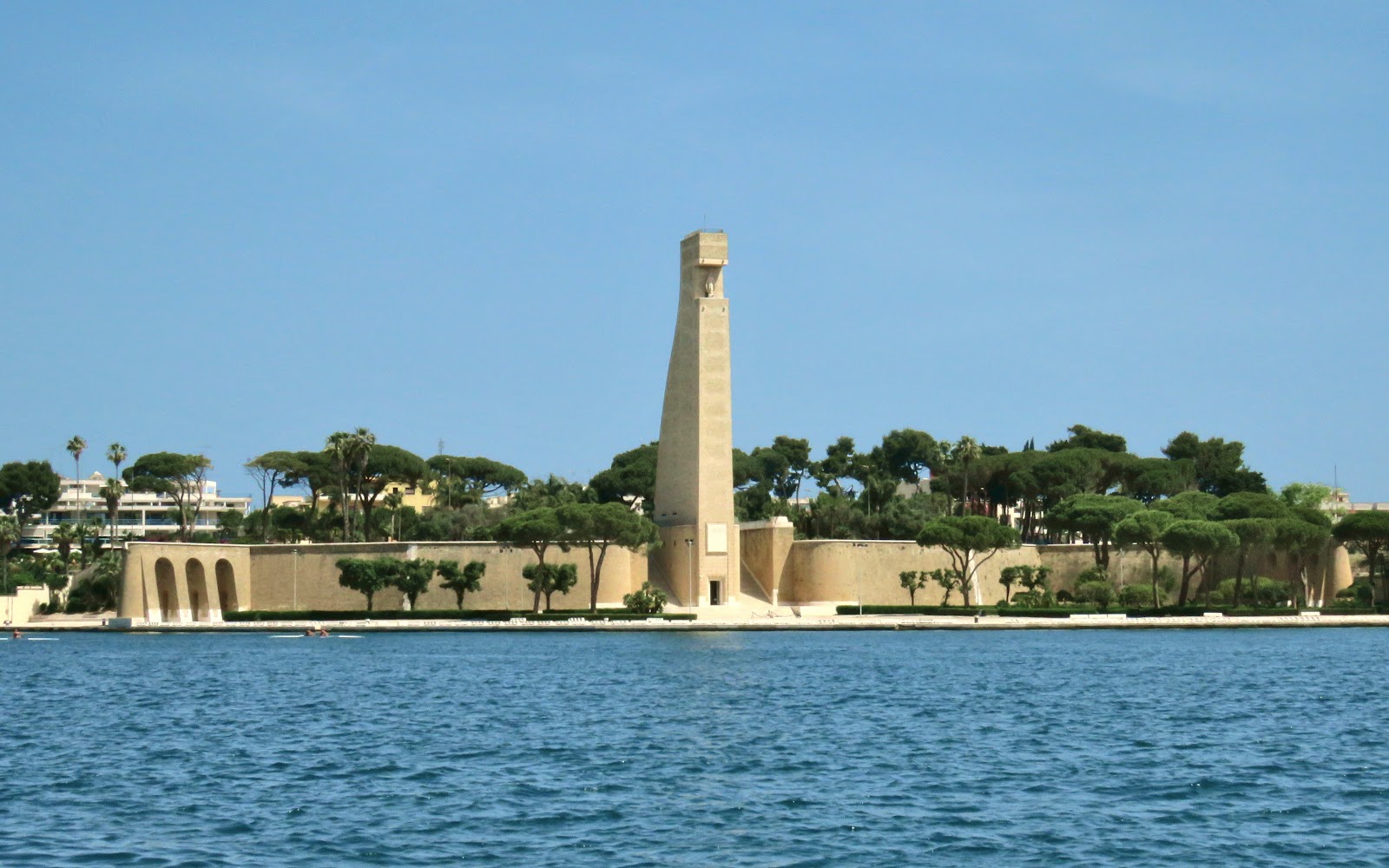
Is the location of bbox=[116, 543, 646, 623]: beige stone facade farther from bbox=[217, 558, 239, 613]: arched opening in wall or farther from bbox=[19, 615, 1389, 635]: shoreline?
bbox=[19, 615, 1389, 635]: shoreline

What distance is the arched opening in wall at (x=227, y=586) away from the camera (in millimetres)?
76062

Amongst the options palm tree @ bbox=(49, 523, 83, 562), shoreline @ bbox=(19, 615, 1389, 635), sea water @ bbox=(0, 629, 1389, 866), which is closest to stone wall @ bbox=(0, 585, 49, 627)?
shoreline @ bbox=(19, 615, 1389, 635)

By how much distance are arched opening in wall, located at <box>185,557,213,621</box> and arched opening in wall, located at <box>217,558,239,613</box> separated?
0.87 m

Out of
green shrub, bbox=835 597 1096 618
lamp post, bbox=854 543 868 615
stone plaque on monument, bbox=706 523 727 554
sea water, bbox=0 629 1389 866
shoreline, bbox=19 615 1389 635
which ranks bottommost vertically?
sea water, bbox=0 629 1389 866

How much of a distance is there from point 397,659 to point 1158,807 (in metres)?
32.5

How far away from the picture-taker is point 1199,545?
2872 inches

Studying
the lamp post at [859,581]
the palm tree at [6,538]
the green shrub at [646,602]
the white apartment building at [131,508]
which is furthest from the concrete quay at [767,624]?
the white apartment building at [131,508]

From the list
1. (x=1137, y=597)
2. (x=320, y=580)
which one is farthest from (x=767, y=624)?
(x=320, y=580)

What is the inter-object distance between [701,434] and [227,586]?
2222cm

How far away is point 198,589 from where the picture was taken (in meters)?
75.0

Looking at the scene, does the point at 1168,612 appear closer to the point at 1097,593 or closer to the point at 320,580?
the point at 1097,593

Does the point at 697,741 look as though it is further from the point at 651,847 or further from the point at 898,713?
the point at 651,847

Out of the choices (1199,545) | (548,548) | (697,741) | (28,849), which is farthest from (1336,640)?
(28,849)

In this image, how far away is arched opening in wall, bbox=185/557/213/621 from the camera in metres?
74.5
